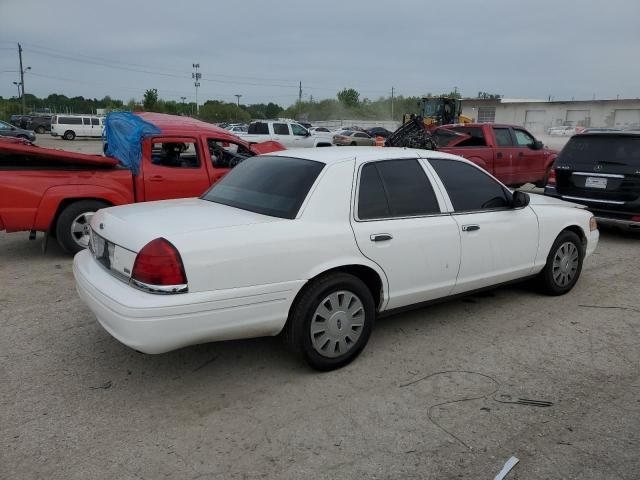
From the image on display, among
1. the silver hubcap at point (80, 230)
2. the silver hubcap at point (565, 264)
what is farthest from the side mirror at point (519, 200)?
the silver hubcap at point (80, 230)

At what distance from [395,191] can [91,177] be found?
166 inches

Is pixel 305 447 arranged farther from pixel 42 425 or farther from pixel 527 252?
pixel 527 252

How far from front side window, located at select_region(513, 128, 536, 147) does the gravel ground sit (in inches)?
303

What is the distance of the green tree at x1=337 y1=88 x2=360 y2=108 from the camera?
397 feet

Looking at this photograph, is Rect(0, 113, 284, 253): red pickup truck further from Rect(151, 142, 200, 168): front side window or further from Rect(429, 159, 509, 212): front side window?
Rect(429, 159, 509, 212): front side window

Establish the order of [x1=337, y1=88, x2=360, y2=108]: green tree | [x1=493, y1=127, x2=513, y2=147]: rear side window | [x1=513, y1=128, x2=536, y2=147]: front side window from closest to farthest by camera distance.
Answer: [x1=493, y1=127, x2=513, y2=147]: rear side window < [x1=513, y1=128, x2=536, y2=147]: front side window < [x1=337, y1=88, x2=360, y2=108]: green tree

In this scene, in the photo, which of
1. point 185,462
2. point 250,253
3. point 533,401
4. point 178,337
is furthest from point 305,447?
point 533,401

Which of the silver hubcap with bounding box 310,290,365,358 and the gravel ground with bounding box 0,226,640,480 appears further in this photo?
the silver hubcap with bounding box 310,290,365,358

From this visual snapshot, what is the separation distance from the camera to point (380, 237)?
3.86 meters

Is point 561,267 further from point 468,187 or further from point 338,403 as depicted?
point 338,403

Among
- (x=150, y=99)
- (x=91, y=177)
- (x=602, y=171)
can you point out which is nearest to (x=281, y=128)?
(x=602, y=171)

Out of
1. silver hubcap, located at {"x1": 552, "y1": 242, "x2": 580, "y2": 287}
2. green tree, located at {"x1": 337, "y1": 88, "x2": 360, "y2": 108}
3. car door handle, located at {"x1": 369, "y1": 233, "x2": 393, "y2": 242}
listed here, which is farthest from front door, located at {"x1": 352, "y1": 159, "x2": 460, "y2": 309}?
green tree, located at {"x1": 337, "y1": 88, "x2": 360, "y2": 108}

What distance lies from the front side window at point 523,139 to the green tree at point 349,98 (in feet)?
359

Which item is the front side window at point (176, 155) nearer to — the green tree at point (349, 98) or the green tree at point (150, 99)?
the green tree at point (150, 99)
